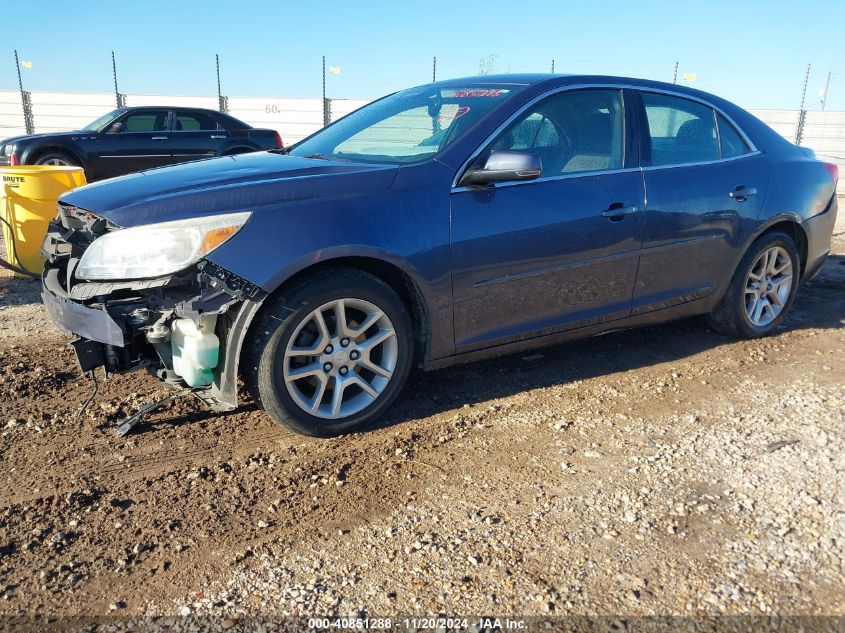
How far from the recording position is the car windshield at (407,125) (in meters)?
3.65

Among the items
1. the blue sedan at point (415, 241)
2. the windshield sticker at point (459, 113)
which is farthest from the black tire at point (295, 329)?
the windshield sticker at point (459, 113)

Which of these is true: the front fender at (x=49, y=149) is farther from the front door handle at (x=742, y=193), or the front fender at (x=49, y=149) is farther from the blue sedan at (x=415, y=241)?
the front door handle at (x=742, y=193)

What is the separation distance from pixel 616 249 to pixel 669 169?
27.2 inches

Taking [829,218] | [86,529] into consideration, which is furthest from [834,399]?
[86,529]

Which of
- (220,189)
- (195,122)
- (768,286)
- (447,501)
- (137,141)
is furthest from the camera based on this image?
(195,122)

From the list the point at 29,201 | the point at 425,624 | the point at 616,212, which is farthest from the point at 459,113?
the point at 29,201

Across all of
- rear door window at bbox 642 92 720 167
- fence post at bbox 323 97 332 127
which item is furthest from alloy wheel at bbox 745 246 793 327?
fence post at bbox 323 97 332 127

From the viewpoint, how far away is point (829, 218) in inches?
201

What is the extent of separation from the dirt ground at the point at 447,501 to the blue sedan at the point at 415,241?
0.35m

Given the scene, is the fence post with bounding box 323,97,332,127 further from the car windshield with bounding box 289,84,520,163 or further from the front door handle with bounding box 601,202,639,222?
Result: the front door handle with bounding box 601,202,639,222

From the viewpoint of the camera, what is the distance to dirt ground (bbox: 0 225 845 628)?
2.22 meters

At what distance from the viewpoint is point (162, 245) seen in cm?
290

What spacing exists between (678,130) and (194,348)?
10.8ft

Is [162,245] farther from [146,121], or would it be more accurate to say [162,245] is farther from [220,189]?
[146,121]
